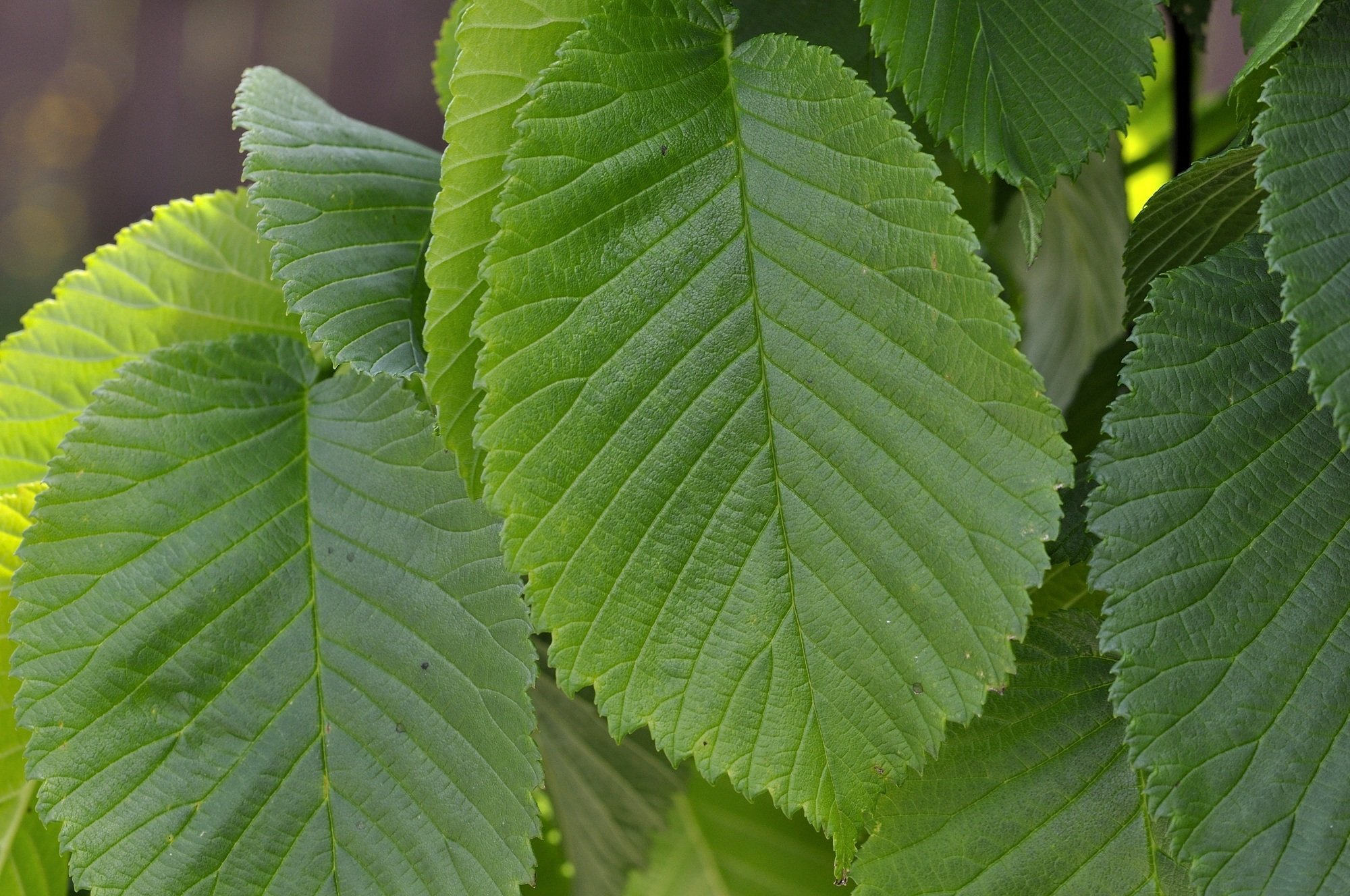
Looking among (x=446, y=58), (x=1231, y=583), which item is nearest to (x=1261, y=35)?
(x=1231, y=583)

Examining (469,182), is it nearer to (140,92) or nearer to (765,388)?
(765,388)

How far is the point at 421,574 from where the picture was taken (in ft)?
1.20

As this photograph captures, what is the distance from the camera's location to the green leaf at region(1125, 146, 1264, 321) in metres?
0.35

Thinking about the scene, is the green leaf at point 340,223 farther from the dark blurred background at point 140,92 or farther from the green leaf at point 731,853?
the dark blurred background at point 140,92

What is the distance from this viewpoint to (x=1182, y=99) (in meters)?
0.53

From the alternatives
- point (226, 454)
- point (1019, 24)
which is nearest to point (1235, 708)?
point (1019, 24)

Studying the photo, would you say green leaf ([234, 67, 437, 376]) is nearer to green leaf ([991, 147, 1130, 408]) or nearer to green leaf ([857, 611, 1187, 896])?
green leaf ([857, 611, 1187, 896])

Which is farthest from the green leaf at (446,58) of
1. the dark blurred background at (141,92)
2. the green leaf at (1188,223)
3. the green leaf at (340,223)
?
the dark blurred background at (141,92)

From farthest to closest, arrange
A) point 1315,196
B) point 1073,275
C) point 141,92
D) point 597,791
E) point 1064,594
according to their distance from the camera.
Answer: point 141,92
point 1073,275
point 597,791
point 1064,594
point 1315,196

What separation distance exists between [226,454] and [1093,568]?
0.28 metres

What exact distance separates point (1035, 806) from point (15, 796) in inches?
14.6

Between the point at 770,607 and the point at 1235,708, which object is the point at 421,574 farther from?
the point at 1235,708

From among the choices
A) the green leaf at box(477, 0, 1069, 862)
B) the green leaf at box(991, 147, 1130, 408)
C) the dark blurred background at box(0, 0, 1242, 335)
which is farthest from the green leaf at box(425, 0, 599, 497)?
the dark blurred background at box(0, 0, 1242, 335)

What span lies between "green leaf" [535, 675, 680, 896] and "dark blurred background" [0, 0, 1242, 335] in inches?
92.6
